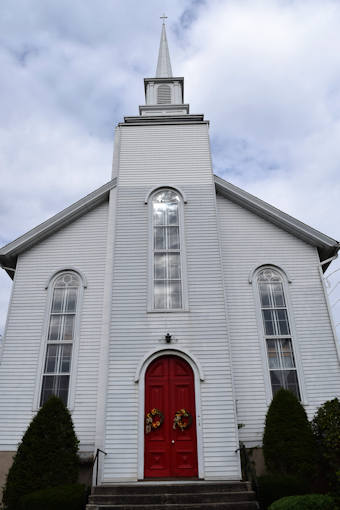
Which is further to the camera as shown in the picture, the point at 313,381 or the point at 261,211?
the point at 261,211

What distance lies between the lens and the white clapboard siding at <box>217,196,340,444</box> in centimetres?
1036

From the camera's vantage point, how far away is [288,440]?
29.9 feet

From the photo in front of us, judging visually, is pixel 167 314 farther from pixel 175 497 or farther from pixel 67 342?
pixel 175 497

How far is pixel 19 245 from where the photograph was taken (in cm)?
1193

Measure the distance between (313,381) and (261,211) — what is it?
201 inches

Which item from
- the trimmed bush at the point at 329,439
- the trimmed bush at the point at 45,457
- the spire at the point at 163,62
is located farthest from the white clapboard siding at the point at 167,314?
the spire at the point at 163,62

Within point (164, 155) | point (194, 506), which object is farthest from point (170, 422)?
point (164, 155)

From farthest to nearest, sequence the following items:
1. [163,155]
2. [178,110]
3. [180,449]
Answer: [178,110]
[163,155]
[180,449]

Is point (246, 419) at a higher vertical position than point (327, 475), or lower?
higher

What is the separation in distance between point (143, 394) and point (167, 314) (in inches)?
81.8

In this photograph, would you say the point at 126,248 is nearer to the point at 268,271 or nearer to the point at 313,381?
the point at 268,271

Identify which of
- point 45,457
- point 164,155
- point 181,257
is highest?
point 164,155

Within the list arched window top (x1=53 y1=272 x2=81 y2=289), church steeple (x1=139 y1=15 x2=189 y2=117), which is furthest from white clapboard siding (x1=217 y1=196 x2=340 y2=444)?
church steeple (x1=139 y1=15 x2=189 y2=117)

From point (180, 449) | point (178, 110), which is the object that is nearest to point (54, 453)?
point (180, 449)
